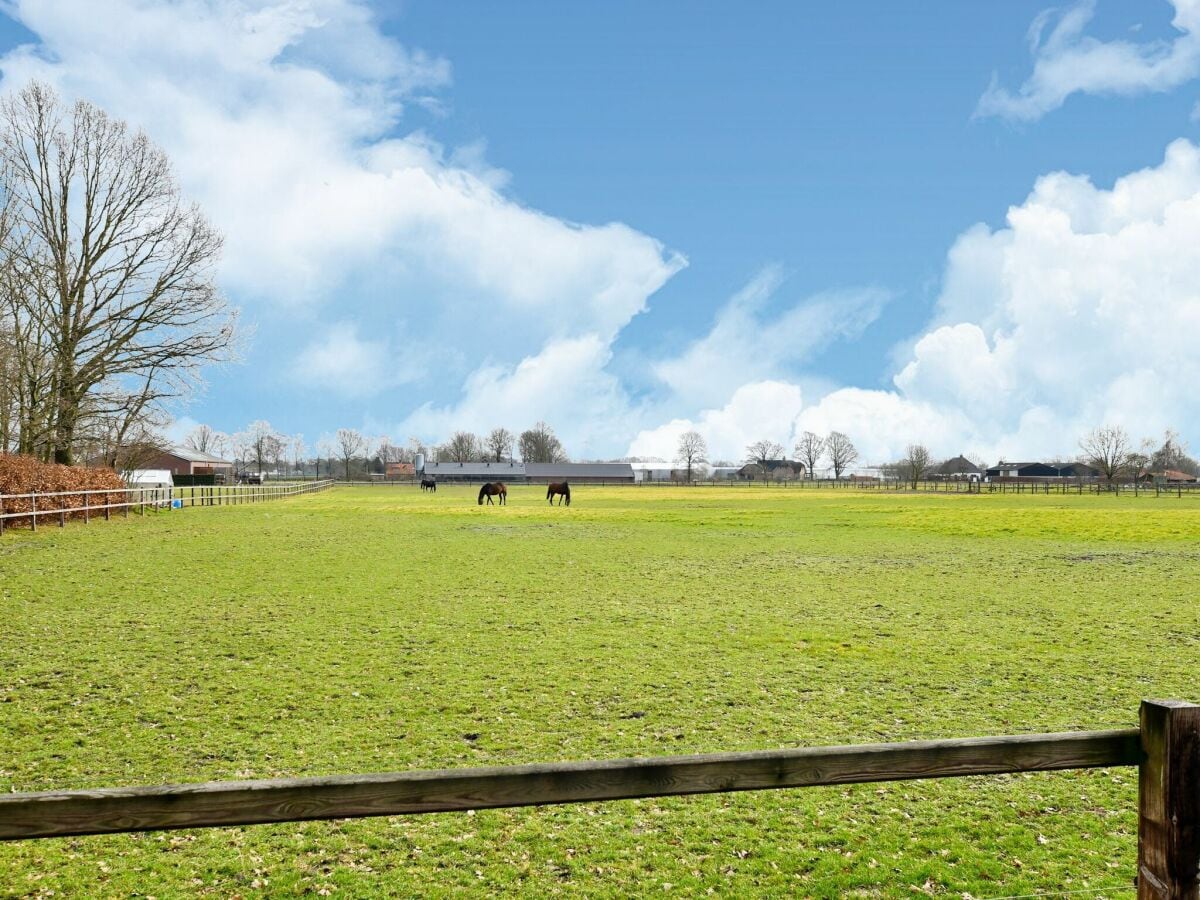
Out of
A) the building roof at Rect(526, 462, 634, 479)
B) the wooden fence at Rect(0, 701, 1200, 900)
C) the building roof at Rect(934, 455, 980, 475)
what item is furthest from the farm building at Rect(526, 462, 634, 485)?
the wooden fence at Rect(0, 701, 1200, 900)

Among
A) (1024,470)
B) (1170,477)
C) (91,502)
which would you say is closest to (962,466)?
(1024,470)

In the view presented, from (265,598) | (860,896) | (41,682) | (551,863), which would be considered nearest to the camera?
(860,896)

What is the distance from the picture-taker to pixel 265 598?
14.1 meters

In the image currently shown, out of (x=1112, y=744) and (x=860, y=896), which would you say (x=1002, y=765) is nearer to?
(x=1112, y=744)

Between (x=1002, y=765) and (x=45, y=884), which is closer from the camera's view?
(x=1002, y=765)

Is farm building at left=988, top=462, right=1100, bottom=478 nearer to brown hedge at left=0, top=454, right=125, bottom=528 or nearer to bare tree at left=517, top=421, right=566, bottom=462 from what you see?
bare tree at left=517, top=421, right=566, bottom=462

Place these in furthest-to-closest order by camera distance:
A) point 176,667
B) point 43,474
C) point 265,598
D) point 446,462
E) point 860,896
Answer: point 446,462 → point 43,474 → point 265,598 → point 176,667 → point 860,896

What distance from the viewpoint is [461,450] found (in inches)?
6895

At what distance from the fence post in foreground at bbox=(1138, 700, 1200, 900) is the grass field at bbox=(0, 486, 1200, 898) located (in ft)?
5.77

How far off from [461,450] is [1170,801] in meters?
176

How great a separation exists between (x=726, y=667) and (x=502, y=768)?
6.93 m

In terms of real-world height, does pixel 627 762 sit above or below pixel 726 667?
above

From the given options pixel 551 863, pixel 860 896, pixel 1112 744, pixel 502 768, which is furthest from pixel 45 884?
pixel 1112 744

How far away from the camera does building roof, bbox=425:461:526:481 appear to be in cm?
15938
